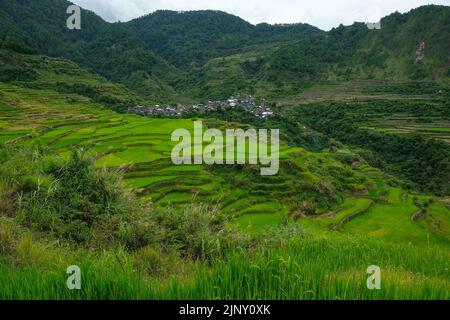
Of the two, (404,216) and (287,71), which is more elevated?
(287,71)

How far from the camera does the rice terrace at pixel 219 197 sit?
3.36 metres

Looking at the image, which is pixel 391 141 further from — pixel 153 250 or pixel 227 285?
pixel 227 285

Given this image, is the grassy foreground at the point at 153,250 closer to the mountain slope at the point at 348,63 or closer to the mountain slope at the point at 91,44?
the mountain slope at the point at 91,44

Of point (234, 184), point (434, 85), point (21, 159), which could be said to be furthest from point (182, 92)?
point (21, 159)

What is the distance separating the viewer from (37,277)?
3.23 meters

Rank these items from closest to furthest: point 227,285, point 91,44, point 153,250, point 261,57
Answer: point 227,285 < point 153,250 < point 91,44 < point 261,57

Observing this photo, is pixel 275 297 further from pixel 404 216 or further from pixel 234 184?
pixel 404 216

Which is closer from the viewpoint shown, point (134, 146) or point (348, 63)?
point (134, 146)

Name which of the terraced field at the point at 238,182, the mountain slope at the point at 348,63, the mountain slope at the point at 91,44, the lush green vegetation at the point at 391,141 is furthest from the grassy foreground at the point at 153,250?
the mountain slope at the point at 348,63

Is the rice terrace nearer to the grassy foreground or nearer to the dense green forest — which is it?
the grassy foreground

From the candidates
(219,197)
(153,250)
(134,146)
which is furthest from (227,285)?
(134,146)

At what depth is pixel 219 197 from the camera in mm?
22828

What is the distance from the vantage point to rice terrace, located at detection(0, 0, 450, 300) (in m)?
3.36
